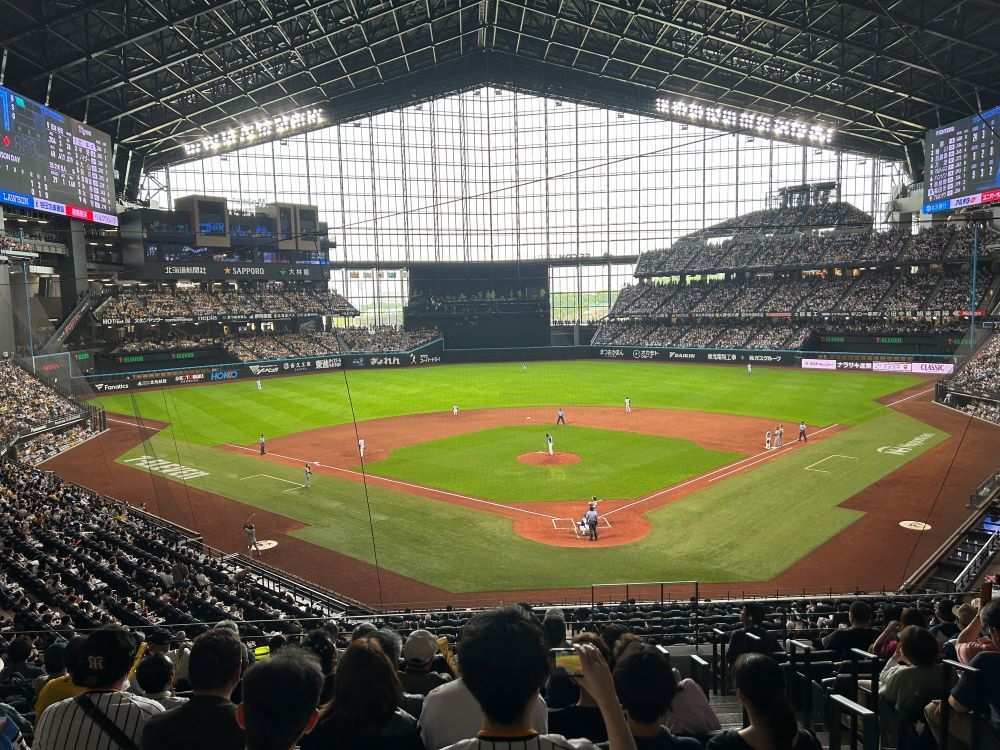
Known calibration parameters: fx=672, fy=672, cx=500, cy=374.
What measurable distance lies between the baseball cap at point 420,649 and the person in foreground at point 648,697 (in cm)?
218

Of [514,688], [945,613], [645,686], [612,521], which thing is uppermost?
[514,688]

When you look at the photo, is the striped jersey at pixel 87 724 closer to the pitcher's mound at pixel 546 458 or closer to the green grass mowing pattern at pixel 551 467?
the green grass mowing pattern at pixel 551 467

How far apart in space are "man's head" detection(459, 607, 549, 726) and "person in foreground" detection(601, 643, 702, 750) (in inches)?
27.8

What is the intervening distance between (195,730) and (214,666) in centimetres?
35

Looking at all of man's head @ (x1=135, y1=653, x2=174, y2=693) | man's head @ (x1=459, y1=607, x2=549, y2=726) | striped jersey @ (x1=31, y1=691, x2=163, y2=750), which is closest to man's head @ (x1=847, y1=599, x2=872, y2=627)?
man's head @ (x1=459, y1=607, x2=549, y2=726)

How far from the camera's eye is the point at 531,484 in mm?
30359

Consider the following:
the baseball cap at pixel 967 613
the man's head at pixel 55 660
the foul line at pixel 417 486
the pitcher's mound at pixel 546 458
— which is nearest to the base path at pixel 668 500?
the foul line at pixel 417 486

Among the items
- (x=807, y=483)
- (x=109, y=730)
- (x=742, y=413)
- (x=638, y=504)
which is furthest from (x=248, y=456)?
(x=109, y=730)

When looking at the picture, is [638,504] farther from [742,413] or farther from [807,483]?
[742,413]

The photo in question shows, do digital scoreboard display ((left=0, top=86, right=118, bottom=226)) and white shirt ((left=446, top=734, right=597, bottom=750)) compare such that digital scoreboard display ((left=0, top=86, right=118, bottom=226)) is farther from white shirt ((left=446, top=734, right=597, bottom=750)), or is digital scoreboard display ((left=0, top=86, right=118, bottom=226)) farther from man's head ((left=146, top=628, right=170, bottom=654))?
white shirt ((left=446, top=734, right=597, bottom=750))

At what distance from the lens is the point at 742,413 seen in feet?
152

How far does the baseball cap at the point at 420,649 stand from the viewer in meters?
5.21

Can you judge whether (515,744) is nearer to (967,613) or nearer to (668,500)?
(967,613)

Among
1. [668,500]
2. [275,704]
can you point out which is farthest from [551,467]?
[275,704]
